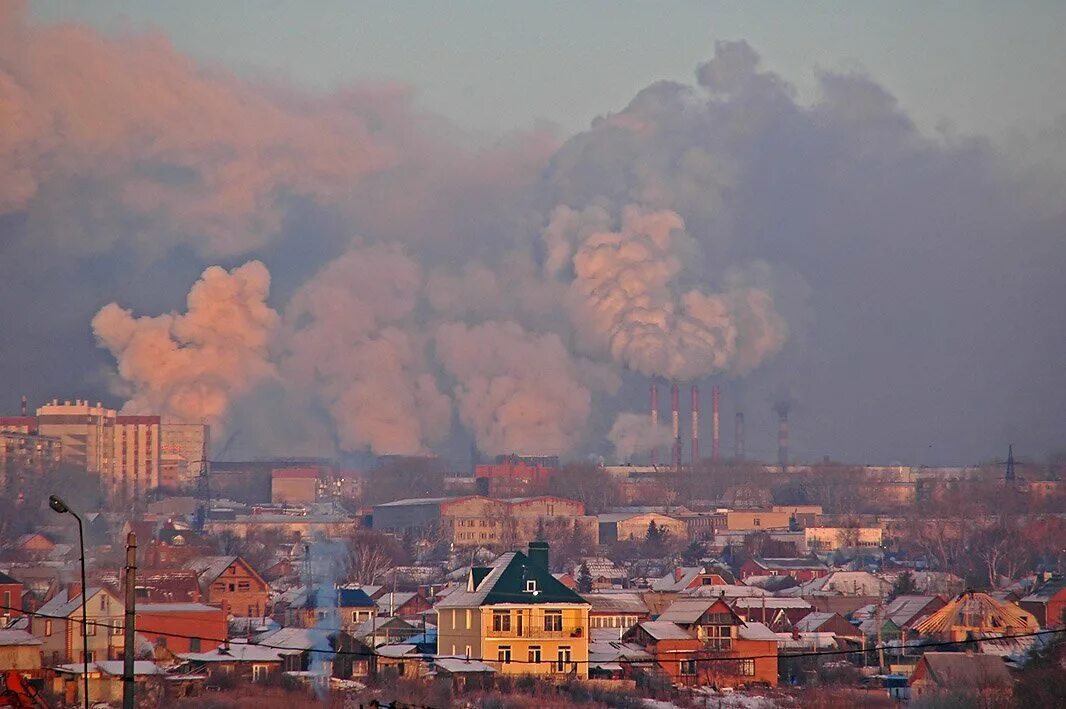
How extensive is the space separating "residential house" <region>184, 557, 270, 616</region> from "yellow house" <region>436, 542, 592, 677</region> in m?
7.72

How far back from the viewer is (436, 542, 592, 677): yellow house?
71.8 ft

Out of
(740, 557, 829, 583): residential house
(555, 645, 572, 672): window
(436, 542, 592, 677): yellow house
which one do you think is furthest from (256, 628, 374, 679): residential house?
(740, 557, 829, 583): residential house

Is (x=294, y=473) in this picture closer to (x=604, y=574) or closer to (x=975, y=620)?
(x=604, y=574)

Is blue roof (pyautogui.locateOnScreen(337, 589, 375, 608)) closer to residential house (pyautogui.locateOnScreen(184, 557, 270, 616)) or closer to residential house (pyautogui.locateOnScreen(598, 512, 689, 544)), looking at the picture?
residential house (pyautogui.locateOnScreen(184, 557, 270, 616))

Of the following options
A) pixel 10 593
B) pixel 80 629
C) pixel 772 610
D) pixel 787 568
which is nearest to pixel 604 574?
pixel 787 568

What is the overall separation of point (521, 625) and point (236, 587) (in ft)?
30.7

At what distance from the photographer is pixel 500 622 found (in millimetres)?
22047

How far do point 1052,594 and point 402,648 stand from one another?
10.8 meters

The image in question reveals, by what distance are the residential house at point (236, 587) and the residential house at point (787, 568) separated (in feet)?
40.5

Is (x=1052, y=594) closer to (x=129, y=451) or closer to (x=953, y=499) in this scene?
(x=953, y=499)

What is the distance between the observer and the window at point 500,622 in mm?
22031

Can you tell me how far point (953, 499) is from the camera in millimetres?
57656

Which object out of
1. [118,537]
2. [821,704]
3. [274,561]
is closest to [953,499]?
[274,561]

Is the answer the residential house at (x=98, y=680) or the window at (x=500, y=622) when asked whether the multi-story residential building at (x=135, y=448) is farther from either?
the residential house at (x=98, y=680)
